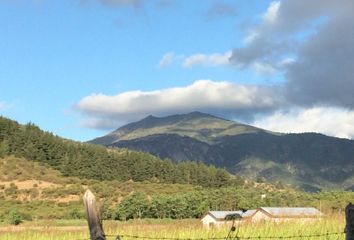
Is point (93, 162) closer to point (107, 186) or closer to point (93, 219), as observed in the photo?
point (107, 186)

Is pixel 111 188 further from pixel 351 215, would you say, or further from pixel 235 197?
pixel 351 215

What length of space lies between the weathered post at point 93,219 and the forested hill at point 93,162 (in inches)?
3897

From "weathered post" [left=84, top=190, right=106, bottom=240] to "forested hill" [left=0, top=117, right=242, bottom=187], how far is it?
9899 centimetres

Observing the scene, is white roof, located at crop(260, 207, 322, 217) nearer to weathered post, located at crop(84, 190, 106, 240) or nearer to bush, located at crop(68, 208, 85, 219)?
weathered post, located at crop(84, 190, 106, 240)

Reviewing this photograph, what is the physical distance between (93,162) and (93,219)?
10710 centimetres

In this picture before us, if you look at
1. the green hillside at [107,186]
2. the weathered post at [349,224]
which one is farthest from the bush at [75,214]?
the weathered post at [349,224]

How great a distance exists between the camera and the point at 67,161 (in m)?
109

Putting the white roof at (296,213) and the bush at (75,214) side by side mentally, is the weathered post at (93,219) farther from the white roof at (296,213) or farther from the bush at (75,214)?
the bush at (75,214)

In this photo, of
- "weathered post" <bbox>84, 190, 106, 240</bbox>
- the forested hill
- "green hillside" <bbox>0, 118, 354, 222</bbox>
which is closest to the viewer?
"weathered post" <bbox>84, 190, 106, 240</bbox>

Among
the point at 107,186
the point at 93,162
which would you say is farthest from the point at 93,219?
the point at 93,162

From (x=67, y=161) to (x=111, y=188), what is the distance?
899 inches

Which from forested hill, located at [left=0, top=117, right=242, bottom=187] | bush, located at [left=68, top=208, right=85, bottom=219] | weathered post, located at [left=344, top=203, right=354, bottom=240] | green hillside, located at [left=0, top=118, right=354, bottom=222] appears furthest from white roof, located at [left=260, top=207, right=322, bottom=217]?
forested hill, located at [left=0, top=117, right=242, bottom=187]

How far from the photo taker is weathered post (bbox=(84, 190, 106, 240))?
7711mm

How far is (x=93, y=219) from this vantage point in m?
7.77
